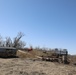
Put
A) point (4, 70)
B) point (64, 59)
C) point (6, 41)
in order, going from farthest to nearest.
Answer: point (6, 41) → point (64, 59) → point (4, 70)

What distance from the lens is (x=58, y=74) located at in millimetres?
14953

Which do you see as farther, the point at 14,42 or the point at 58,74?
the point at 14,42

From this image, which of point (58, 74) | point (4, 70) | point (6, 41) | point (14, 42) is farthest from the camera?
point (6, 41)

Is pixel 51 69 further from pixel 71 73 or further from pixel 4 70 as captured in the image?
pixel 4 70

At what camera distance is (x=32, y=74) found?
49.2 ft

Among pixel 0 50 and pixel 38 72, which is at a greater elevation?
pixel 0 50

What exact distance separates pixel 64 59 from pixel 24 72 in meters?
7.96

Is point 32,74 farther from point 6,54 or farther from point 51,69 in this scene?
point 6,54

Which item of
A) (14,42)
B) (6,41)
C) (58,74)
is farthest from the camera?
(6,41)

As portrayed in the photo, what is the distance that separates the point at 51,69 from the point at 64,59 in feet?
19.6

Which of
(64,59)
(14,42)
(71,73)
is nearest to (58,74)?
(71,73)

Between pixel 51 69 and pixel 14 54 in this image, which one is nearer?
pixel 51 69

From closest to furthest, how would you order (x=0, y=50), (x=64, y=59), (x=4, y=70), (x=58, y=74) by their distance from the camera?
(x=58, y=74) → (x=4, y=70) → (x=64, y=59) → (x=0, y=50)

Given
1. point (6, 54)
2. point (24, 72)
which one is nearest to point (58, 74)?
point (24, 72)
